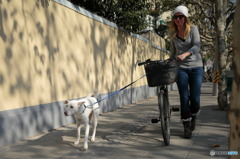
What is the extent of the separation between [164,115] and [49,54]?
2.99 metres

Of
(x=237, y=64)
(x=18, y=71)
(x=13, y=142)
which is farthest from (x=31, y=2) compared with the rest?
(x=237, y=64)

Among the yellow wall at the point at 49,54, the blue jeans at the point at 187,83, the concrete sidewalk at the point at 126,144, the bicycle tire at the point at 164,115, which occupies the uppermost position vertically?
the yellow wall at the point at 49,54

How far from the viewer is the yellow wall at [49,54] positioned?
496cm

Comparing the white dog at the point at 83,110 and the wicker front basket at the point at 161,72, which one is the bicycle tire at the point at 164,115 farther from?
the white dog at the point at 83,110

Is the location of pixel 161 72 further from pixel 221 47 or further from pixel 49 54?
pixel 221 47

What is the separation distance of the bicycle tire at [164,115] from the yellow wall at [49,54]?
1426mm

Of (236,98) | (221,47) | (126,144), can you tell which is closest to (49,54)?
(126,144)

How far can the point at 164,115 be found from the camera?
4.59m

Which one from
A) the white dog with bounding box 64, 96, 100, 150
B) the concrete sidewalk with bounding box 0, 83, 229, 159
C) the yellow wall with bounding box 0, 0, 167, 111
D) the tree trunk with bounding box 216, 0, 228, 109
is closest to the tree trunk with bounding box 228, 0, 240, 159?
the concrete sidewalk with bounding box 0, 83, 229, 159

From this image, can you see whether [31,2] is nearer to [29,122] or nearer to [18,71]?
[18,71]

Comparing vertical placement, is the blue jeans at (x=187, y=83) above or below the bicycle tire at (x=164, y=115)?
above

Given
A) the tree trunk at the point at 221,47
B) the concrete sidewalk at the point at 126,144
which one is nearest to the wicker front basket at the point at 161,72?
the concrete sidewalk at the point at 126,144

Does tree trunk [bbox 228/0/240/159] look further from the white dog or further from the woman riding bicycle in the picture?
the woman riding bicycle

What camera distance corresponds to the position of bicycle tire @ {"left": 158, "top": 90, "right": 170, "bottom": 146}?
450cm
